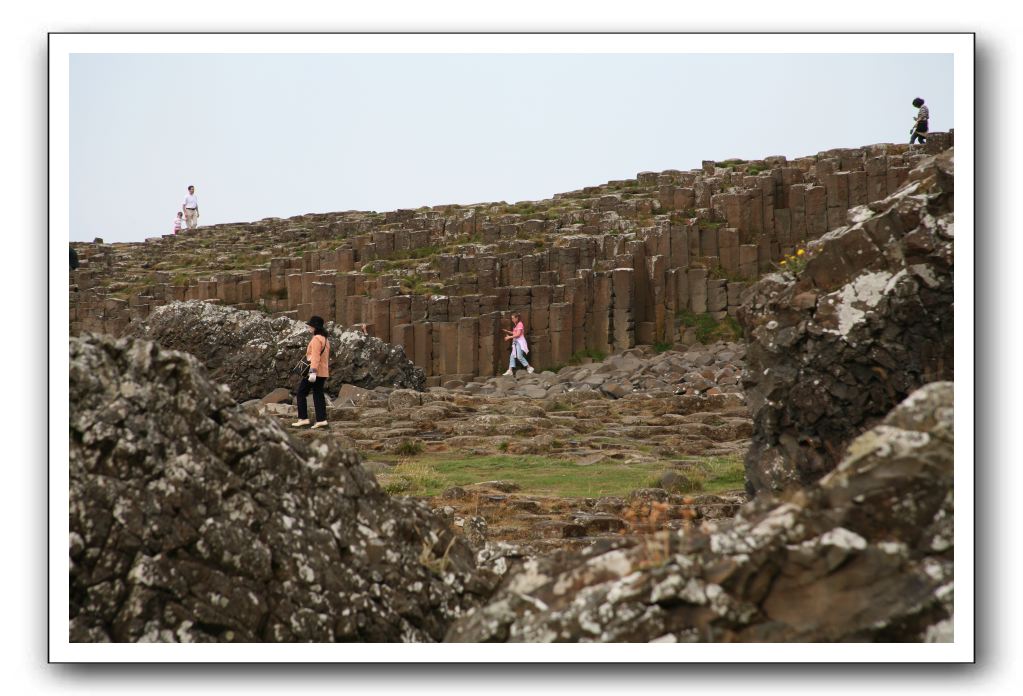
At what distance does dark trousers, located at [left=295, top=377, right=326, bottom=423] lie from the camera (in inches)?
828

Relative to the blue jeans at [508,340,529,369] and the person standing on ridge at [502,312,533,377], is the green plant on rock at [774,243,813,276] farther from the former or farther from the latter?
the blue jeans at [508,340,529,369]

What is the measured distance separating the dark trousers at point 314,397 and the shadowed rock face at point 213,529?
12851mm

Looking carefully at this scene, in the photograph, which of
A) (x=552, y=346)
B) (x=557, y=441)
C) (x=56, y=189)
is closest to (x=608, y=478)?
(x=557, y=441)

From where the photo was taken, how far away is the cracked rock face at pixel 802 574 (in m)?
Answer: 6.66

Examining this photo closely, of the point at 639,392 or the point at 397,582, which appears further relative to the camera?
the point at 639,392

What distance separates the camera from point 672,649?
6.79 m

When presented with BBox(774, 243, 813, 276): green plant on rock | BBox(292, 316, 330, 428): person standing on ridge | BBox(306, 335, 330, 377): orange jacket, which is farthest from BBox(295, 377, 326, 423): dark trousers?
BBox(774, 243, 813, 276): green plant on rock

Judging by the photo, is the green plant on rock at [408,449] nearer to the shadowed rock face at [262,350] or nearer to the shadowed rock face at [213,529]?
the shadowed rock face at [262,350]

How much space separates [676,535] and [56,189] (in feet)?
18.2

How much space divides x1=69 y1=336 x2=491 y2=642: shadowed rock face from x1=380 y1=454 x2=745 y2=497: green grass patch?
7.87m

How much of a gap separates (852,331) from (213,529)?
277 inches

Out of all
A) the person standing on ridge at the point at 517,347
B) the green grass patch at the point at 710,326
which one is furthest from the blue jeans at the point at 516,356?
the green grass patch at the point at 710,326

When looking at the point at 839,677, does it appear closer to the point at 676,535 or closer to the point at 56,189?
the point at 676,535

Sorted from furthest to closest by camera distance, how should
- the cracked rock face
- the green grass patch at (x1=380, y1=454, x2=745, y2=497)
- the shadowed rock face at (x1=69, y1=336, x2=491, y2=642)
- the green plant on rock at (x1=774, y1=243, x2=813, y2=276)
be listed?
the green grass patch at (x1=380, y1=454, x2=745, y2=497), the green plant on rock at (x1=774, y1=243, x2=813, y2=276), the shadowed rock face at (x1=69, y1=336, x2=491, y2=642), the cracked rock face
